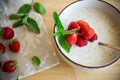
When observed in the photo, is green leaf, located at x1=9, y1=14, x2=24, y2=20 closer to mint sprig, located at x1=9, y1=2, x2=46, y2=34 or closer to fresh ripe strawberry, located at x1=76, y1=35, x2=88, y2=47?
mint sprig, located at x1=9, y1=2, x2=46, y2=34

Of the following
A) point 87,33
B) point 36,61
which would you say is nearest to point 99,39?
point 87,33

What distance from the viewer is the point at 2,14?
86 cm

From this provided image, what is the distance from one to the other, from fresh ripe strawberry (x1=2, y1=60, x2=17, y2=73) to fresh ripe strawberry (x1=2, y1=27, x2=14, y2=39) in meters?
0.08

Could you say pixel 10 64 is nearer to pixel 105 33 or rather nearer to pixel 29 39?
pixel 29 39

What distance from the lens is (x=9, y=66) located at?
0.76m

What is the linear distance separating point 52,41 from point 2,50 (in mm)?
149

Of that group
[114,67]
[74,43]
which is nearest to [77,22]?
[74,43]

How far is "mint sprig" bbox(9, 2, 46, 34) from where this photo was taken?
0.83 meters

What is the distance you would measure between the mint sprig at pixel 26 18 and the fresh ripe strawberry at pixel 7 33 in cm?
3

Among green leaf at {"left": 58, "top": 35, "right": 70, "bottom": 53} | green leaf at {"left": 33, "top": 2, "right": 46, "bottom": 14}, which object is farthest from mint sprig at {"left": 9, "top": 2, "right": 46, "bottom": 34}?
green leaf at {"left": 58, "top": 35, "right": 70, "bottom": 53}

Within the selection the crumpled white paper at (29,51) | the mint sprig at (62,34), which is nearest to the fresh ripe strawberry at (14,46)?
the crumpled white paper at (29,51)

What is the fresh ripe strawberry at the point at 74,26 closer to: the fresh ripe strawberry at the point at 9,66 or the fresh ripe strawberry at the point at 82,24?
the fresh ripe strawberry at the point at 82,24

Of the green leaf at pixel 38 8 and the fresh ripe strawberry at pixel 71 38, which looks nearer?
the fresh ripe strawberry at pixel 71 38

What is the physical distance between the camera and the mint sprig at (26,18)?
829mm
